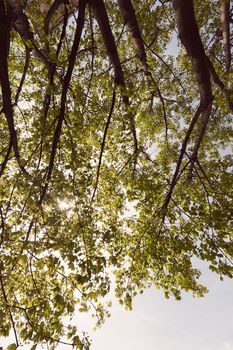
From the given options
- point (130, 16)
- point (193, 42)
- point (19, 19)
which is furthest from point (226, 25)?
point (19, 19)

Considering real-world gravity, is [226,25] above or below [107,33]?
above

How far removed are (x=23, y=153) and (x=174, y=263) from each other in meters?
6.69

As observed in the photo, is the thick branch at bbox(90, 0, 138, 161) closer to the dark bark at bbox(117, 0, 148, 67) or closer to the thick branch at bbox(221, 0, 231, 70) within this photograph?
the dark bark at bbox(117, 0, 148, 67)

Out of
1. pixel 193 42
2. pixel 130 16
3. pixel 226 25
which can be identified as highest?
pixel 226 25

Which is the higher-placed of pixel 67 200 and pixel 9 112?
pixel 9 112

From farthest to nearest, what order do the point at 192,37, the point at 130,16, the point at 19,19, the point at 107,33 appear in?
the point at 130,16 → the point at 19,19 → the point at 107,33 → the point at 192,37

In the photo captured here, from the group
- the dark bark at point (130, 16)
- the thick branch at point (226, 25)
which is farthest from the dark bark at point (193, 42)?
the thick branch at point (226, 25)

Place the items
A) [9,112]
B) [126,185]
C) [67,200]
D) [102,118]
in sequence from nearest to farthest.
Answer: [9,112], [67,200], [102,118], [126,185]

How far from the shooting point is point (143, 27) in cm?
967

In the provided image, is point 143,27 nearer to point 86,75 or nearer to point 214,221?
point 86,75

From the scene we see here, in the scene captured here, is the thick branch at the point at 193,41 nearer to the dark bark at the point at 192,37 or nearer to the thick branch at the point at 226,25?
the dark bark at the point at 192,37

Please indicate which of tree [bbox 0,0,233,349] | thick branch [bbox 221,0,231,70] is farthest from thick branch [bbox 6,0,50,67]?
thick branch [bbox 221,0,231,70]

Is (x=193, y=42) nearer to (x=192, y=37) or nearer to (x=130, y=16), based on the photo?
(x=192, y=37)

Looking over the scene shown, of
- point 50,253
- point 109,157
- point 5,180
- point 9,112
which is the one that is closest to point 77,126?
point 9,112
